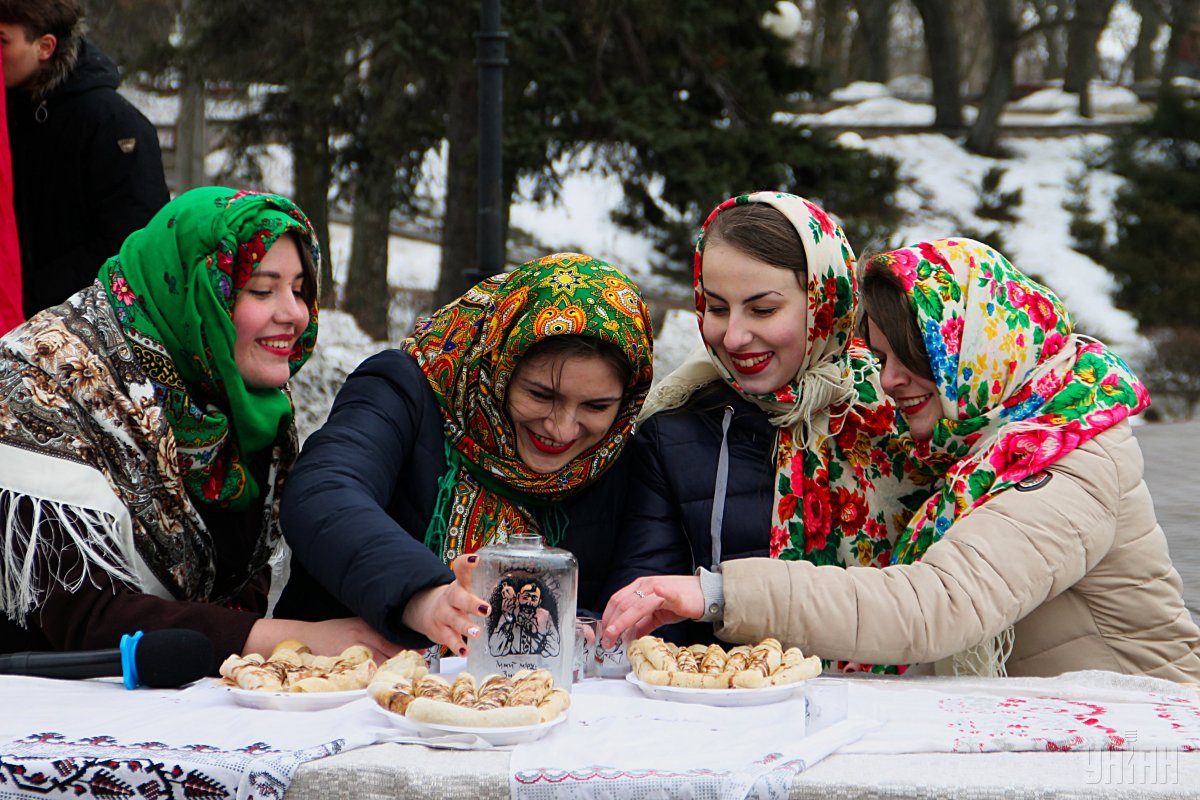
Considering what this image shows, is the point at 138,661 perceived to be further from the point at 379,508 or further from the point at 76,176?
the point at 76,176

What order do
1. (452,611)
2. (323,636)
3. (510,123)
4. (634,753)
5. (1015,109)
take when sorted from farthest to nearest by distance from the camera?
(1015,109) < (510,123) < (323,636) < (452,611) < (634,753)

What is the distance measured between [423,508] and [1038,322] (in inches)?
49.1

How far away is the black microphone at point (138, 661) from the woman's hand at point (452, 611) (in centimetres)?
34

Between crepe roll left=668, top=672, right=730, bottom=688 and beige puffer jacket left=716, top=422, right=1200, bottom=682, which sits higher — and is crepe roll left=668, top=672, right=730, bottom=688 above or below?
below

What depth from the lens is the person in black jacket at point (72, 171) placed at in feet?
13.4

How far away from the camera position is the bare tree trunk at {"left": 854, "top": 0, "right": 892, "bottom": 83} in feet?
93.3

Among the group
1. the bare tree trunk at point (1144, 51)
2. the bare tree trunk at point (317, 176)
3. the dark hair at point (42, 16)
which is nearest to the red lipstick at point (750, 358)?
the dark hair at point (42, 16)

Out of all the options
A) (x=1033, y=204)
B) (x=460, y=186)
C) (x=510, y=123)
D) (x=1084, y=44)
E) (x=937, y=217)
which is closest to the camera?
(x=510, y=123)

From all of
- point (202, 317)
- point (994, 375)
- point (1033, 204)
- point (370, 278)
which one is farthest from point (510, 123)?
point (1033, 204)

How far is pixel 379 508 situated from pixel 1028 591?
1.12 meters

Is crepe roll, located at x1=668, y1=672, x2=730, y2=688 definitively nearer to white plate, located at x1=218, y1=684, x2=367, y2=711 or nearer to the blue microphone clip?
white plate, located at x1=218, y1=684, x2=367, y2=711

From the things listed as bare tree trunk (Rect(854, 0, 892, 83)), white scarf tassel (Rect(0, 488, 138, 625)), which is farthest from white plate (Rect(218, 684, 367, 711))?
bare tree trunk (Rect(854, 0, 892, 83))

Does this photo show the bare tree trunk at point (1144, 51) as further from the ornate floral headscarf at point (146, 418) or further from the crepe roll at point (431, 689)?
the crepe roll at point (431, 689)

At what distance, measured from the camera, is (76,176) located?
415cm
